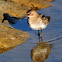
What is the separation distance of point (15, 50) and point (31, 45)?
0.75 metres

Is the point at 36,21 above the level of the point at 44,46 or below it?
above

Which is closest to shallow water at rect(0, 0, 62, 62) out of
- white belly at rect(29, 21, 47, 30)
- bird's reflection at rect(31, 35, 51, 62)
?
bird's reflection at rect(31, 35, 51, 62)

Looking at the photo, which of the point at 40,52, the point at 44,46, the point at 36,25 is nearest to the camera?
the point at 40,52

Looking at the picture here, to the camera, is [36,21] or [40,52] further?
[36,21]

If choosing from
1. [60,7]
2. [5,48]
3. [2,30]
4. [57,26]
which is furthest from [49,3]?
[5,48]

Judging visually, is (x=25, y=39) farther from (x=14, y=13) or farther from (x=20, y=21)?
(x=14, y=13)

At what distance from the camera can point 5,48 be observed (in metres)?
7.98

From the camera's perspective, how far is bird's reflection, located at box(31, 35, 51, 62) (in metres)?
7.10

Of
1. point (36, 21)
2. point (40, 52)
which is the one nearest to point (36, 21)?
point (36, 21)

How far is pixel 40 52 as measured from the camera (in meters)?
7.65

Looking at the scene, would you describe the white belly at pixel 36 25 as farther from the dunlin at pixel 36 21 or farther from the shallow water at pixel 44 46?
the shallow water at pixel 44 46

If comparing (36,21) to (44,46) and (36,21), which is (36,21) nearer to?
(36,21)

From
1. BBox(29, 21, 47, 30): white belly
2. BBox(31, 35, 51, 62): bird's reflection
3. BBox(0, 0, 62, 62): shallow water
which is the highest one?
BBox(29, 21, 47, 30): white belly

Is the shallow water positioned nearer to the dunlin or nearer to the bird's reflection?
the bird's reflection
